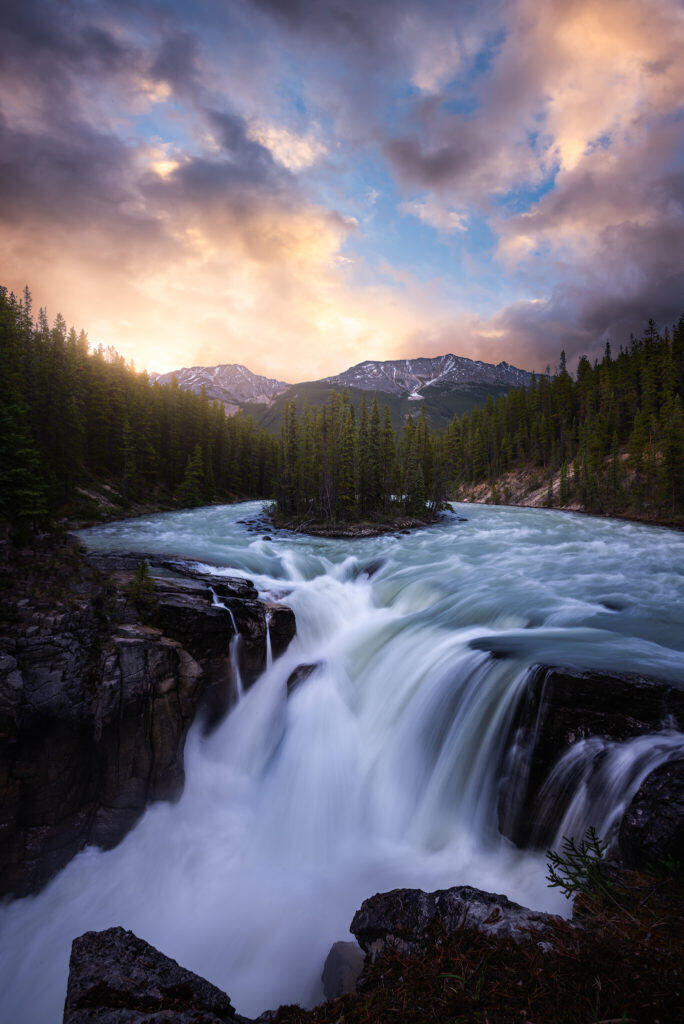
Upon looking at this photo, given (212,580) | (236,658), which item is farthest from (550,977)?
(212,580)

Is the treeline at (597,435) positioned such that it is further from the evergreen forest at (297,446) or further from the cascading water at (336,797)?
the cascading water at (336,797)

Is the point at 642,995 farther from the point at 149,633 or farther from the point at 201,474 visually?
the point at 201,474

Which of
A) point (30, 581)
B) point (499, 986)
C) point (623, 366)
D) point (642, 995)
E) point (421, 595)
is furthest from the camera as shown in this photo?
point (623, 366)

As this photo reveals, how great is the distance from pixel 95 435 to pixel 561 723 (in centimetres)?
5036

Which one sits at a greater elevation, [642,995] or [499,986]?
[642,995]

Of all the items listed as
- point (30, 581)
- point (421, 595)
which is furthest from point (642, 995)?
point (421, 595)

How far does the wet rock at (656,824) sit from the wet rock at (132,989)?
3969mm

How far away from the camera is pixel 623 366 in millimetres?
72812

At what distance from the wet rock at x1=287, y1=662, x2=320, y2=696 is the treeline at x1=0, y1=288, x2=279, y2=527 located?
8.73m

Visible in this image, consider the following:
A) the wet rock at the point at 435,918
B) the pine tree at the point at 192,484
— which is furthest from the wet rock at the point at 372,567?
the pine tree at the point at 192,484

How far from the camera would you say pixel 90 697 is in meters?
7.48

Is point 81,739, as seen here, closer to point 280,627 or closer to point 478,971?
point 280,627

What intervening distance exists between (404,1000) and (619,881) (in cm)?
222

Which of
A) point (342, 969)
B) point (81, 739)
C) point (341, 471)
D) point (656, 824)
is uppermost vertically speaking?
point (341, 471)
